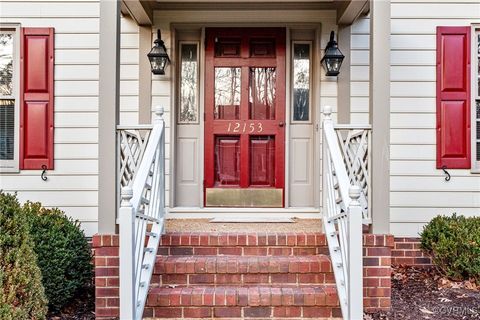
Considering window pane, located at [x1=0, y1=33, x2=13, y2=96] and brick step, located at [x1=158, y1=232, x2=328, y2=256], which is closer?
brick step, located at [x1=158, y1=232, x2=328, y2=256]

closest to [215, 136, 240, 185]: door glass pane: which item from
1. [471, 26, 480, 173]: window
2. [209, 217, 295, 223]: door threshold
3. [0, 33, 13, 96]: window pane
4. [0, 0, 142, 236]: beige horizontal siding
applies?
[209, 217, 295, 223]: door threshold

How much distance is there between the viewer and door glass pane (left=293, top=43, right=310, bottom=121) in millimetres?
4781

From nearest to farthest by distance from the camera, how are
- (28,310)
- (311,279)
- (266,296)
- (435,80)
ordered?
(28,310) → (266,296) → (311,279) → (435,80)

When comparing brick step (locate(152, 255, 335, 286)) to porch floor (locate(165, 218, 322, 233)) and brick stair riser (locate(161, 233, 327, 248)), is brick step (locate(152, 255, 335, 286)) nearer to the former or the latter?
brick stair riser (locate(161, 233, 327, 248))

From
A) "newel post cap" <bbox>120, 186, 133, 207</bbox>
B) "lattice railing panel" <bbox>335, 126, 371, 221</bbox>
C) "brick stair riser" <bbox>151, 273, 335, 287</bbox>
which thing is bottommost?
"brick stair riser" <bbox>151, 273, 335, 287</bbox>

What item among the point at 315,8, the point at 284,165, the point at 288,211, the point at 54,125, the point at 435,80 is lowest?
the point at 288,211

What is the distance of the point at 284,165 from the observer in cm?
472

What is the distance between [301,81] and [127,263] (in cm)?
305

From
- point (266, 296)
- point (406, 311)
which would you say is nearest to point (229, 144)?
point (266, 296)

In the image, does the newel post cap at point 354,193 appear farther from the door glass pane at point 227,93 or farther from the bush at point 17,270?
the door glass pane at point 227,93

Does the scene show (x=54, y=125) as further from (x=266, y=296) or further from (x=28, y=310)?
(x=266, y=296)

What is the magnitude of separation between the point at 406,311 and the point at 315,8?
3200mm

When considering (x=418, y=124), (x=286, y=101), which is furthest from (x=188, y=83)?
(x=418, y=124)

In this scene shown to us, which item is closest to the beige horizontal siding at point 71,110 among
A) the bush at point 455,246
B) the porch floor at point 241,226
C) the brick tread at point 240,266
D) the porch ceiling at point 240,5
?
the porch ceiling at point 240,5
